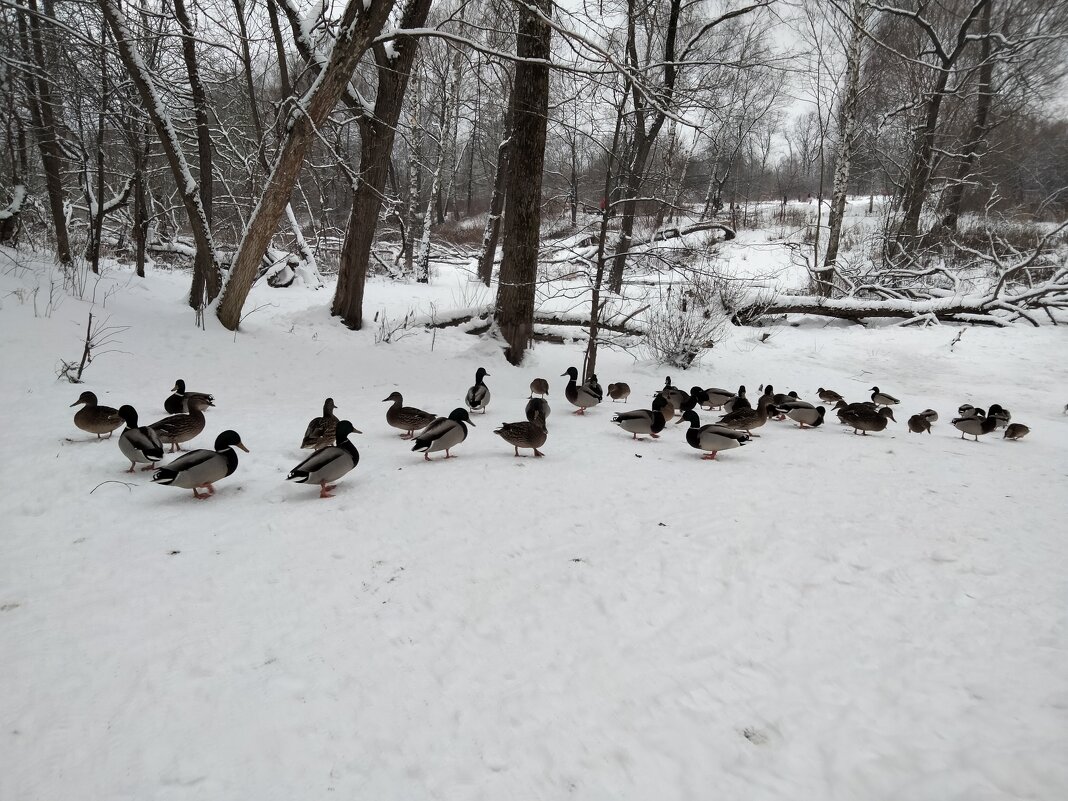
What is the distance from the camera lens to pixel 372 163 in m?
10.8

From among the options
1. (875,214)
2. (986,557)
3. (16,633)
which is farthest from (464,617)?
(875,214)

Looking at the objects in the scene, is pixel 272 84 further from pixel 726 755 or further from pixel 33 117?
pixel 726 755

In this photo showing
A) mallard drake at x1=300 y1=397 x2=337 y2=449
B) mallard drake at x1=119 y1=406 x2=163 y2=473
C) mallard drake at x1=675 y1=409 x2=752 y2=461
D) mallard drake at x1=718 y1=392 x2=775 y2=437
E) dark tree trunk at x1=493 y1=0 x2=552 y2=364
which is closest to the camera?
mallard drake at x1=119 y1=406 x2=163 y2=473

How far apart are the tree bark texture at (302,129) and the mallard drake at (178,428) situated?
440 centimetres

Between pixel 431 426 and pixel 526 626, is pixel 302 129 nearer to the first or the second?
pixel 431 426

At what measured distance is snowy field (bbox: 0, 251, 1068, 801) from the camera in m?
2.15

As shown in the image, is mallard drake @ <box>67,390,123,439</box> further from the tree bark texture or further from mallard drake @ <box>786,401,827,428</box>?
mallard drake @ <box>786,401,827,428</box>

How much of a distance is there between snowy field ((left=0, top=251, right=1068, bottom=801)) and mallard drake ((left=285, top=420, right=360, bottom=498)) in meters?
0.20

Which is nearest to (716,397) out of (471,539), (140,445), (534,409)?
(534,409)

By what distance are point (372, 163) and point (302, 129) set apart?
2.60 meters

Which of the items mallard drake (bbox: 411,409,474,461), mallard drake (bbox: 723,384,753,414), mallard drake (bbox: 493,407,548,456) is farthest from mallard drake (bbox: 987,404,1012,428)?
mallard drake (bbox: 411,409,474,461)

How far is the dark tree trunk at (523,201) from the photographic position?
976 cm

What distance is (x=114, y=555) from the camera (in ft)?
11.3

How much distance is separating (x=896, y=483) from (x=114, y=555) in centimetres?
682
